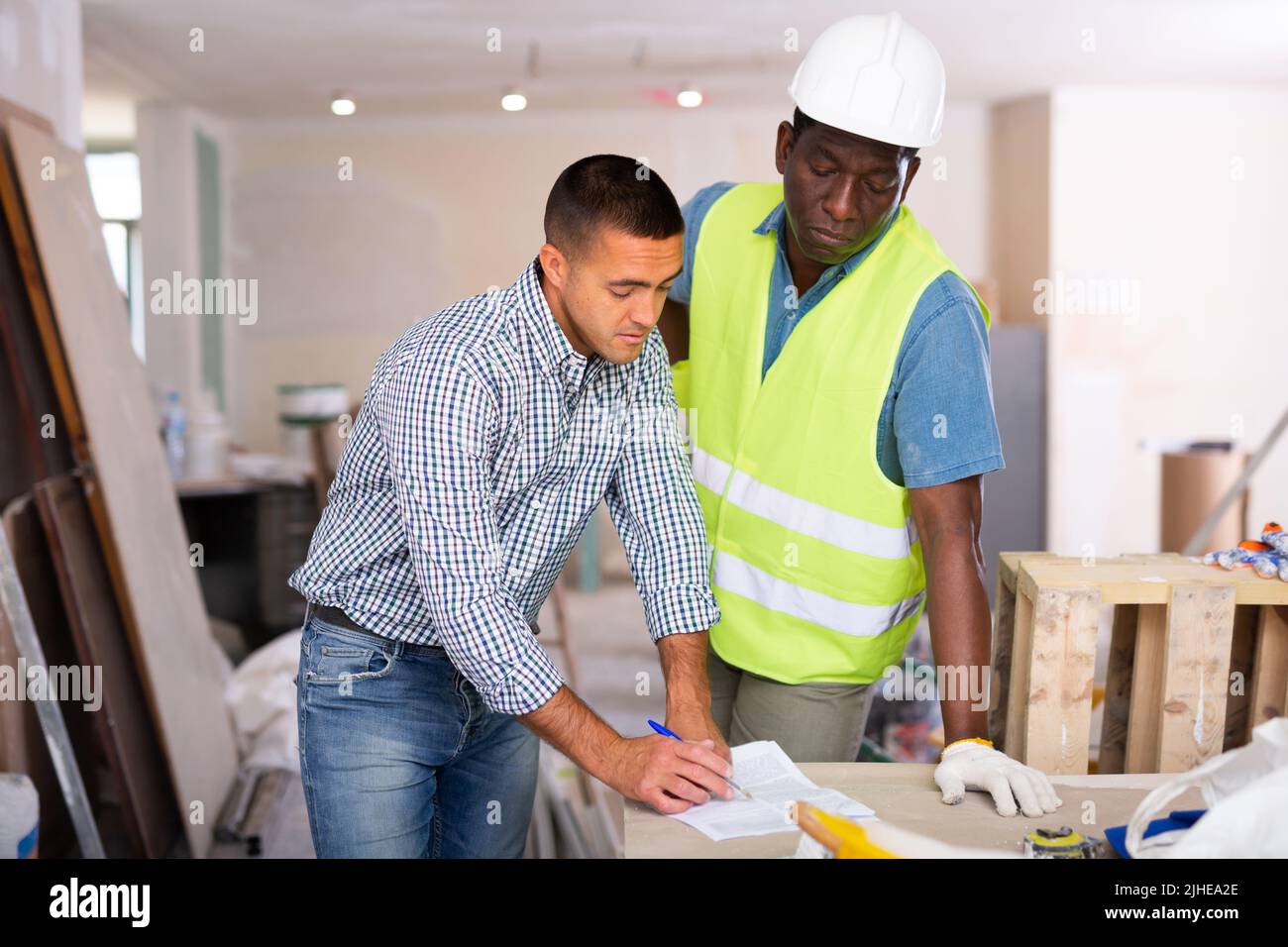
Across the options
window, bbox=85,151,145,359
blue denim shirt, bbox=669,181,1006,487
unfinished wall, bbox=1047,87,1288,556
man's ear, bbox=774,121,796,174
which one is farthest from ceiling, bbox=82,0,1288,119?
blue denim shirt, bbox=669,181,1006,487

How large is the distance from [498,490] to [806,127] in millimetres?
680

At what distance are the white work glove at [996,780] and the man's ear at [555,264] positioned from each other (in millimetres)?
774

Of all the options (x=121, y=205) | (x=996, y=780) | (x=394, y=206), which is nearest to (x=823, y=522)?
(x=996, y=780)

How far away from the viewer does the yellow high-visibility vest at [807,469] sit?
5.44 ft

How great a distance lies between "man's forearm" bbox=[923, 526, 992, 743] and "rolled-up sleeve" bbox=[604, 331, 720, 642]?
31cm

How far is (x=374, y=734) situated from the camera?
5.13 feet

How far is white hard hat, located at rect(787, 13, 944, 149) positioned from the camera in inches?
61.9

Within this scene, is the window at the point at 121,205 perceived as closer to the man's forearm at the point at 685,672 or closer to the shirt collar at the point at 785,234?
the shirt collar at the point at 785,234

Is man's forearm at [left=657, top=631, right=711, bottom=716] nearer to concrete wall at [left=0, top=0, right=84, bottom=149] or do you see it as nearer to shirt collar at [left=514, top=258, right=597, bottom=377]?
shirt collar at [left=514, top=258, right=597, bottom=377]

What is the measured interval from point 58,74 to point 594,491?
11.2ft

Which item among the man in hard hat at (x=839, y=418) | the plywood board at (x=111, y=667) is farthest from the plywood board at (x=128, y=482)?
the man in hard hat at (x=839, y=418)

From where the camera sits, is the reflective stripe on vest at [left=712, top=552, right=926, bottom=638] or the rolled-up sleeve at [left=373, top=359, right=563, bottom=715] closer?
the rolled-up sleeve at [left=373, top=359, right=563, bottom=715]
